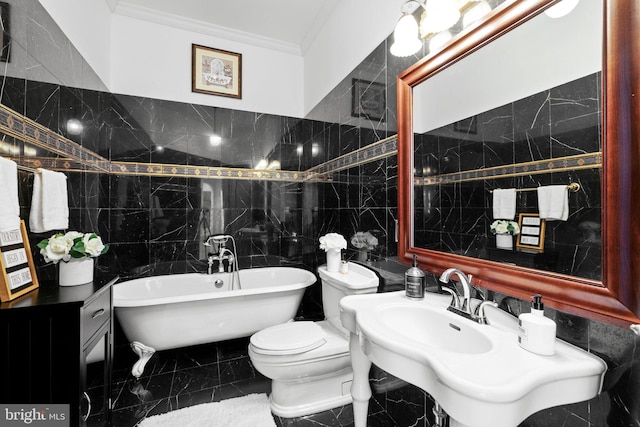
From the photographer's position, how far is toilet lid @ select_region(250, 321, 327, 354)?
1.70 meters

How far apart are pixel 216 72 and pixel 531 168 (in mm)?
2924

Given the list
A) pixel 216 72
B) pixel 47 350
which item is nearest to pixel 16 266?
pixel 47 350

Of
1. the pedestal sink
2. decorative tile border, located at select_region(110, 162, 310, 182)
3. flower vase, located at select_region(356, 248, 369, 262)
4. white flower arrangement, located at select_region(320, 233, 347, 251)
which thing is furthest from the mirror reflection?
Answer: decorative tile border, located at select_region(110, 162, 310, 182)

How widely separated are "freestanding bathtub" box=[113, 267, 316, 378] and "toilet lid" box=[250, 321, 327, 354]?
0.47m

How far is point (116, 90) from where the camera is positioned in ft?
8.78

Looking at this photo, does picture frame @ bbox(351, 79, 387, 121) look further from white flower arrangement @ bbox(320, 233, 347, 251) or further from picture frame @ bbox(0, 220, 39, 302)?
picture frame @ bbox(0, 220, 39, 302)

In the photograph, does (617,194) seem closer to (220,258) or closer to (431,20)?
(431,20)

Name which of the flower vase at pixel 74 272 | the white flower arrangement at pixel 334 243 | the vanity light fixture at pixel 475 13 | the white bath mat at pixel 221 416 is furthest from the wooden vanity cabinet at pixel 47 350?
the vanity light fixture at pixel 475 13

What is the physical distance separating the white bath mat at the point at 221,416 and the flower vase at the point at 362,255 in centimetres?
112

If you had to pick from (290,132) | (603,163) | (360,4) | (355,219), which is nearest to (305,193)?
(290,132)

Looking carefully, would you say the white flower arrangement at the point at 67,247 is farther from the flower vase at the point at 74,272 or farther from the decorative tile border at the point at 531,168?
the decorative tile border at the point at 531,168

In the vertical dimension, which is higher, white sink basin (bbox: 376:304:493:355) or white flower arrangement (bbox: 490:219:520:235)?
white flower arrangement (bbox: 490:219:520:235)

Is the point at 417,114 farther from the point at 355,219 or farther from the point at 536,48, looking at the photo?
the point at 355,219

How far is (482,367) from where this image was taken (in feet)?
2.61
